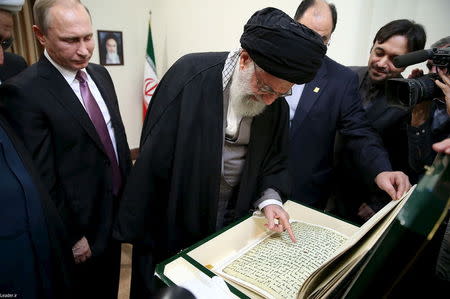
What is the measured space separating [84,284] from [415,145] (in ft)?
6.17

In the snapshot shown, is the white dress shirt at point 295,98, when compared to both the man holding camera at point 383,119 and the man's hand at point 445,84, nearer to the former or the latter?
the man holding camera at point 383,119

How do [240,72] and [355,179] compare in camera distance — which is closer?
[240,72]

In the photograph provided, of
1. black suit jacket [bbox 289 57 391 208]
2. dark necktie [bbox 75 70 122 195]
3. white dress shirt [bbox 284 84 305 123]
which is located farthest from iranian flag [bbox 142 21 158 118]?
black suit jacket [bbox 289 57 391 208]

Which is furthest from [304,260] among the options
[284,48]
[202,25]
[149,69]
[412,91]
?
[149,69]

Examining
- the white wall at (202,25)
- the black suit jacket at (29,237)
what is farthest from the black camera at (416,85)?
the black suit jacket at (29,237)

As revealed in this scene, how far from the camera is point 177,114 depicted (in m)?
1.25

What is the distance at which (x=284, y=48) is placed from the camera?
990 mm

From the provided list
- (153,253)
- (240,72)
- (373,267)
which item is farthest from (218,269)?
(240,72)

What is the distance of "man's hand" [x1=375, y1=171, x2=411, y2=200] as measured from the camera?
1.09 meters

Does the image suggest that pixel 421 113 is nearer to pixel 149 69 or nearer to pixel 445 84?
pixel 445 84

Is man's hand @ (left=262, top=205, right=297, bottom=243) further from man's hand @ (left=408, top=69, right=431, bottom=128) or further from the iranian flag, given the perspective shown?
the iranian flag

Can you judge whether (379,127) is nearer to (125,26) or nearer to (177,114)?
(177,114)

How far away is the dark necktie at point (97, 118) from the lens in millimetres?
1632

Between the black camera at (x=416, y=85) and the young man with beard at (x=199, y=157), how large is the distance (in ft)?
1.50
